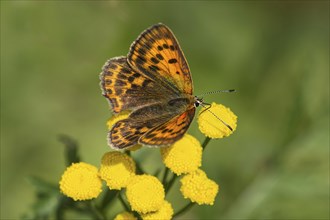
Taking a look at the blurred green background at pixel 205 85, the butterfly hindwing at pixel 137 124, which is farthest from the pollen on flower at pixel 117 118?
the blurred green background at pixel 205 85

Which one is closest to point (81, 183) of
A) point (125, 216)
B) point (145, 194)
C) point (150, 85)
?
point (125, 216)

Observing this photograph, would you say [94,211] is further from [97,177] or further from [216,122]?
[216,122]

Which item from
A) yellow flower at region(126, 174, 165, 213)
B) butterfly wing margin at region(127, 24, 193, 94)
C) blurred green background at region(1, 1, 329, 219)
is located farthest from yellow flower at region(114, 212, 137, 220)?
blurred green background at region(1, 1, 329, 219)

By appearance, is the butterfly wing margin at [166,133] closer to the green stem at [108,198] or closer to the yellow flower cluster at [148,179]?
the yellow flower cluster at [148,179]

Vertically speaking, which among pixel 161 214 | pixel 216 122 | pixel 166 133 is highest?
pixel 166 133

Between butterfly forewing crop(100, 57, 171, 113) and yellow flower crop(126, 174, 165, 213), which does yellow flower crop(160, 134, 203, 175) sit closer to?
yellow flower crop(126, 174, 165, 213)

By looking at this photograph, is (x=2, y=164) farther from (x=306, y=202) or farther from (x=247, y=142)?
(x=306, y=202)

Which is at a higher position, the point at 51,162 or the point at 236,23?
the point at 236,23

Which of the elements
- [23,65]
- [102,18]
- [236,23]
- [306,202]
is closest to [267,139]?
[306,202]
